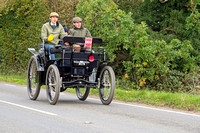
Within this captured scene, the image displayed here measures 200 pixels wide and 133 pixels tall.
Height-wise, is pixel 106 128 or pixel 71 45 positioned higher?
pixel 71 45

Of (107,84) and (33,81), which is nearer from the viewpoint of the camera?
(107,84)

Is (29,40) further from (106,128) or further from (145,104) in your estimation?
(106,128)

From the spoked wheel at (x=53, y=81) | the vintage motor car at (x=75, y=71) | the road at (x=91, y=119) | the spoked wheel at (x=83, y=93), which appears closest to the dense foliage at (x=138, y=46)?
the spoked wheel at (x=83, y=93)

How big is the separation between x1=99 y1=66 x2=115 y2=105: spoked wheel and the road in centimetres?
23

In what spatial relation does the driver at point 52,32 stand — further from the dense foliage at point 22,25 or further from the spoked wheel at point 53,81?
the dense foliage at point 22,25

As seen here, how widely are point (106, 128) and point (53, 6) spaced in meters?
19.5

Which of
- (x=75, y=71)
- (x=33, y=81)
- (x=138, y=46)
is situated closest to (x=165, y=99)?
(x=75, y=71)

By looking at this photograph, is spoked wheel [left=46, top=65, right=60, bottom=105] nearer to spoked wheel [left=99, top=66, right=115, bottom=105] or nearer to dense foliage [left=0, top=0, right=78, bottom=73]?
spoked wheel [left=99, top=66, right=115, bottom=105]

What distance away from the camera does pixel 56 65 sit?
11.4m

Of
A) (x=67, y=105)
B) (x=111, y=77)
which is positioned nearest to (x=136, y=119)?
(x=111, y=77)

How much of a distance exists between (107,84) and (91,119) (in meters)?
2.53

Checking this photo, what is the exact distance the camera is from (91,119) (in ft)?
28.3

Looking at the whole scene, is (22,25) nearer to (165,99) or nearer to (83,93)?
(83,93)

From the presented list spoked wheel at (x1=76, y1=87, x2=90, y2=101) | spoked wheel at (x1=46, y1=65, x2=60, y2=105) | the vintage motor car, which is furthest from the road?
spoked wheel at (x1=76, y1=87, x2=90, y2=101)
